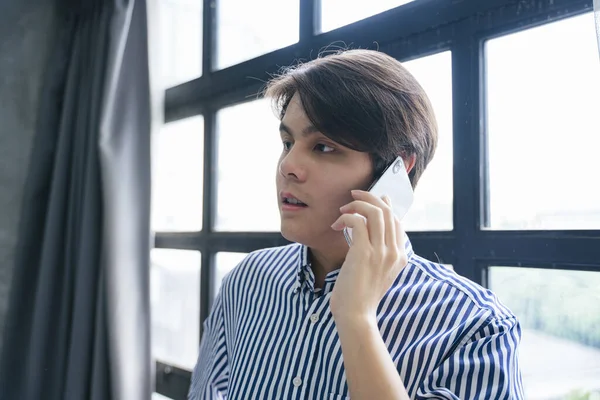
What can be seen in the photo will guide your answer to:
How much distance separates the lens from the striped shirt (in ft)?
2.59

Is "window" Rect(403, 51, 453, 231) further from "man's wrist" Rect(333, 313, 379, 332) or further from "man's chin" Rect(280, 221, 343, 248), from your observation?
"man's wrist" Rect(333, 313, 379, 332)

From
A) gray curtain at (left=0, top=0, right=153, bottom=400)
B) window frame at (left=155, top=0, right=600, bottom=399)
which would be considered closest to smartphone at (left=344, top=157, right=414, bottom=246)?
window frame at (left=155, top=0, right=600, bottom=399)

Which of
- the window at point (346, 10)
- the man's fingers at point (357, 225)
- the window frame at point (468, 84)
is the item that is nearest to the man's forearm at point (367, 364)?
the man's fingers at point (357, 225)

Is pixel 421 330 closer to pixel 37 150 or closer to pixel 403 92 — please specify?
pixel 403 92

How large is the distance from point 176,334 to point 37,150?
806 mm

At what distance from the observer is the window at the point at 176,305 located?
1.91m

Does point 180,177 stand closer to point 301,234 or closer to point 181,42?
point 181,42

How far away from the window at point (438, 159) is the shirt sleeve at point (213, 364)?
0.48 m

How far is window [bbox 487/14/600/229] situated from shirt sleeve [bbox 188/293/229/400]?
23.8 inches

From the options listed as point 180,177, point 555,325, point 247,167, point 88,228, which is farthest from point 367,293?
point 180,177

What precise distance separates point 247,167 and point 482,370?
1.14 metres

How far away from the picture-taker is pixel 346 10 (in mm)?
1467

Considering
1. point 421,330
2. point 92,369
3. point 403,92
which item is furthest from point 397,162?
point 92,369

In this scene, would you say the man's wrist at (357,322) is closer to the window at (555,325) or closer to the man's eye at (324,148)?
the man's eye at (324,148)
